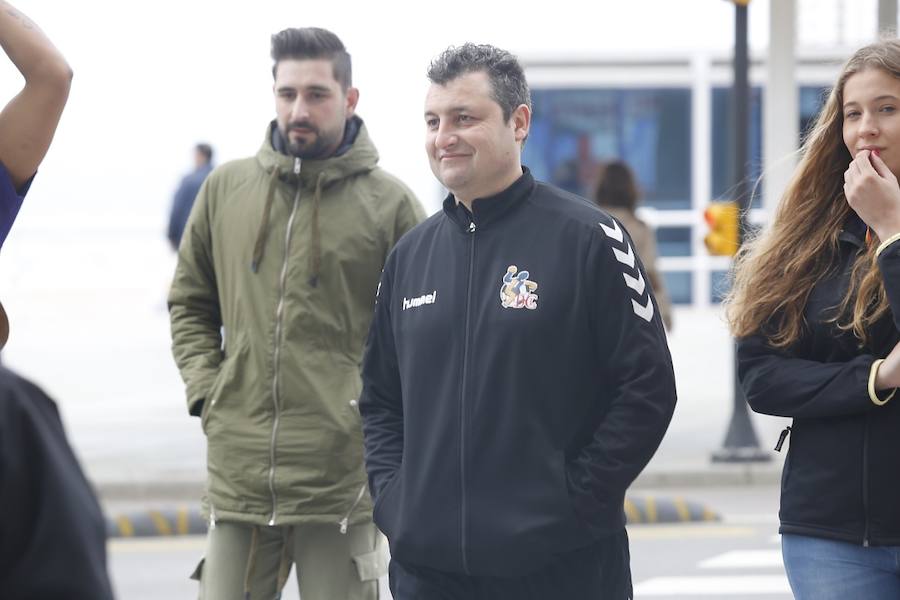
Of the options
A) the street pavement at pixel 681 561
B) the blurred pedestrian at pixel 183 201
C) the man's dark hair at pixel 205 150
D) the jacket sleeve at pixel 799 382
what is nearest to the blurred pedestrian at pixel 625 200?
the street pavement at pixel 681 561

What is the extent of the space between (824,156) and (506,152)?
73 cm

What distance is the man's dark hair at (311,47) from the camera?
482 cm

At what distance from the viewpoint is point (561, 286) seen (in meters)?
3.66

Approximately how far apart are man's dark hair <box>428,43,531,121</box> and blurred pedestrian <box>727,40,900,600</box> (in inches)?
26.7

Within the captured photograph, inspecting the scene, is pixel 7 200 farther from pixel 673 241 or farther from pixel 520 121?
pixel 673 241

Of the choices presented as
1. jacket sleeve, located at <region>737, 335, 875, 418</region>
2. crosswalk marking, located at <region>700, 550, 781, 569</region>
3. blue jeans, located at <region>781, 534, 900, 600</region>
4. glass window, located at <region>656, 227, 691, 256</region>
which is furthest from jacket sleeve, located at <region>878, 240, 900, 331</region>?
glass window, located at <region>656, 227, 691, 256</region>

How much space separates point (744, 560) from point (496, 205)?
16.2 ft

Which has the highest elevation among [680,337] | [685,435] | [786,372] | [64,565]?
[64,565]

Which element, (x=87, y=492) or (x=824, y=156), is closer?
(x=87, y=492)

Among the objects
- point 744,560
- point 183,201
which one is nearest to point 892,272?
point 744,560

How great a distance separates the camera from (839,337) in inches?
144

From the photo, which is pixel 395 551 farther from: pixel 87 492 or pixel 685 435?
pixel 685 435

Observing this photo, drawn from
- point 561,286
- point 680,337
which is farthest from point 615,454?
point 680,337

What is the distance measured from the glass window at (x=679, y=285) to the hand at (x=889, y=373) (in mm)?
19122
